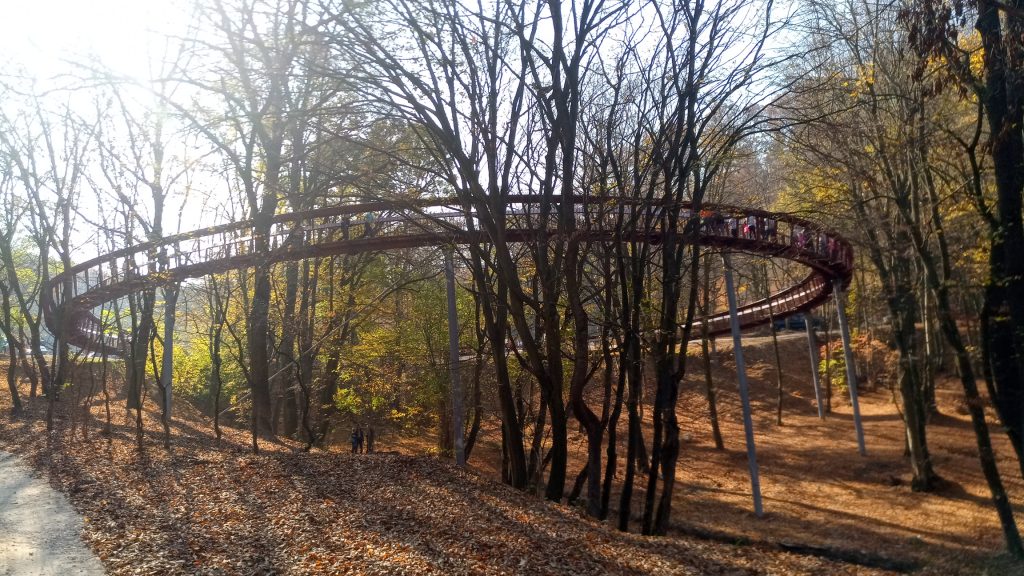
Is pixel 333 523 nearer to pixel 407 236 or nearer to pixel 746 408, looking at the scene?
pixel 407 236

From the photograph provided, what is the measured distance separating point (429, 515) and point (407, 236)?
6511 millimetres

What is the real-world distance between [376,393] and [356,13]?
33.1 ft

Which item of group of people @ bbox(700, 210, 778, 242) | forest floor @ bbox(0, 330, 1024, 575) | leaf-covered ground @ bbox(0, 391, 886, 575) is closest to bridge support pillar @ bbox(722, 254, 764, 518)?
group of people @ bbox(700, 210, 778, 242)

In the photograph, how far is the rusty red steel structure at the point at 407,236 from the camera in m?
11.7

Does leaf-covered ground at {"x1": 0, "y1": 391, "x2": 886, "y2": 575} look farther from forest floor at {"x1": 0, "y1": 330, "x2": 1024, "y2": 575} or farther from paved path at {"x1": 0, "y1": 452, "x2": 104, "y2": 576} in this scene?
paved path at {"x1": 0, "y1": 452, "x2": 104, "y2": 576}

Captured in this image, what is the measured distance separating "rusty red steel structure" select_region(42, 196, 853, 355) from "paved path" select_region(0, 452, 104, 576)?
111 inches

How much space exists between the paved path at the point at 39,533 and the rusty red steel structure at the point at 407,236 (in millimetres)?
2820

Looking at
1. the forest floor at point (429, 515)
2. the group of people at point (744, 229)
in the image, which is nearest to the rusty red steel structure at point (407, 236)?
the group of people at point (744, 229)

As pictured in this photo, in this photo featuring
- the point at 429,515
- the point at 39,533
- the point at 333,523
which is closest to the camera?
the point at 39,533

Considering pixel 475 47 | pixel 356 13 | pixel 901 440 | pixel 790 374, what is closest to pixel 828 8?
pixel 475 47

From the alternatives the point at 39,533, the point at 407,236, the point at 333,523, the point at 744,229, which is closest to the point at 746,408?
the point at 744,229

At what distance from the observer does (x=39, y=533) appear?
8023 mm

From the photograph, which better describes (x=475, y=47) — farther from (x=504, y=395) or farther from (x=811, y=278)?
(x=811, y=278)

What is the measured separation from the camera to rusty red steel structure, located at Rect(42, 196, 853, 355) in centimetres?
1173
